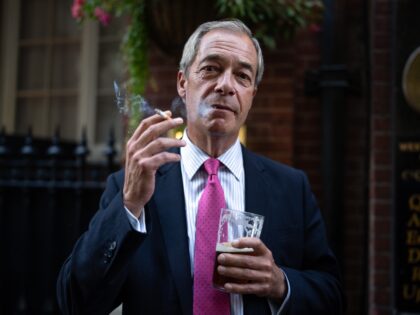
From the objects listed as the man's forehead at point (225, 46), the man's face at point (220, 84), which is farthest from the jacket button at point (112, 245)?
the man's forehead at point (225, 46)

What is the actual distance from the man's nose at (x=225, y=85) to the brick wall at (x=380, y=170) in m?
1.98

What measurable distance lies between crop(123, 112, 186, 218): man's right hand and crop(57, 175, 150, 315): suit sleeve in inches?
4.4

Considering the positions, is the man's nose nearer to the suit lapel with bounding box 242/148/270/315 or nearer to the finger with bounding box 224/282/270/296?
the suit lapel with bounding box 242/148/270/315

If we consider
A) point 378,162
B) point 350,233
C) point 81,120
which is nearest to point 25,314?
point 81,120

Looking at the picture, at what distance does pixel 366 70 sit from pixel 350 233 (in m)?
1.22

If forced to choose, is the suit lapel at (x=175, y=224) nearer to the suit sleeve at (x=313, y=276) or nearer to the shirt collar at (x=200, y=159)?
the shirt collar at (x=200, y=159)

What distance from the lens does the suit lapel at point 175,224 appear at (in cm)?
205

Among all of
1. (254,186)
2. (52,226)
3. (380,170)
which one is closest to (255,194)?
(254,186)

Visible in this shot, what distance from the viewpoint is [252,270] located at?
1979mm

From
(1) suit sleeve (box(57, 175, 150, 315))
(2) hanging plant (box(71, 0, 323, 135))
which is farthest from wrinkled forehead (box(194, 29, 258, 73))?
(2) hanging plant (box(71, 0, 323, 135))

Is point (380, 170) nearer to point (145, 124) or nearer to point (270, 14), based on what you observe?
point (270, 14)

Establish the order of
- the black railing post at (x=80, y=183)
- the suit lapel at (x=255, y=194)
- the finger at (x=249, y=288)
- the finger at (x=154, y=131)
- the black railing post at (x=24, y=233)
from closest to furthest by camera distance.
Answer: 1. the finger at (x=154, y=131)
2. the finger at (x=249, y=288)
3. the suit lapel at (x=255, y=194)
4. the black railing post at (x=80, y=183)
5. the black railing post at (x=24, y=233)

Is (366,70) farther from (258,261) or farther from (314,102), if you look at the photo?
(258,261)

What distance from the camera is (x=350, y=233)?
443 centimetres
